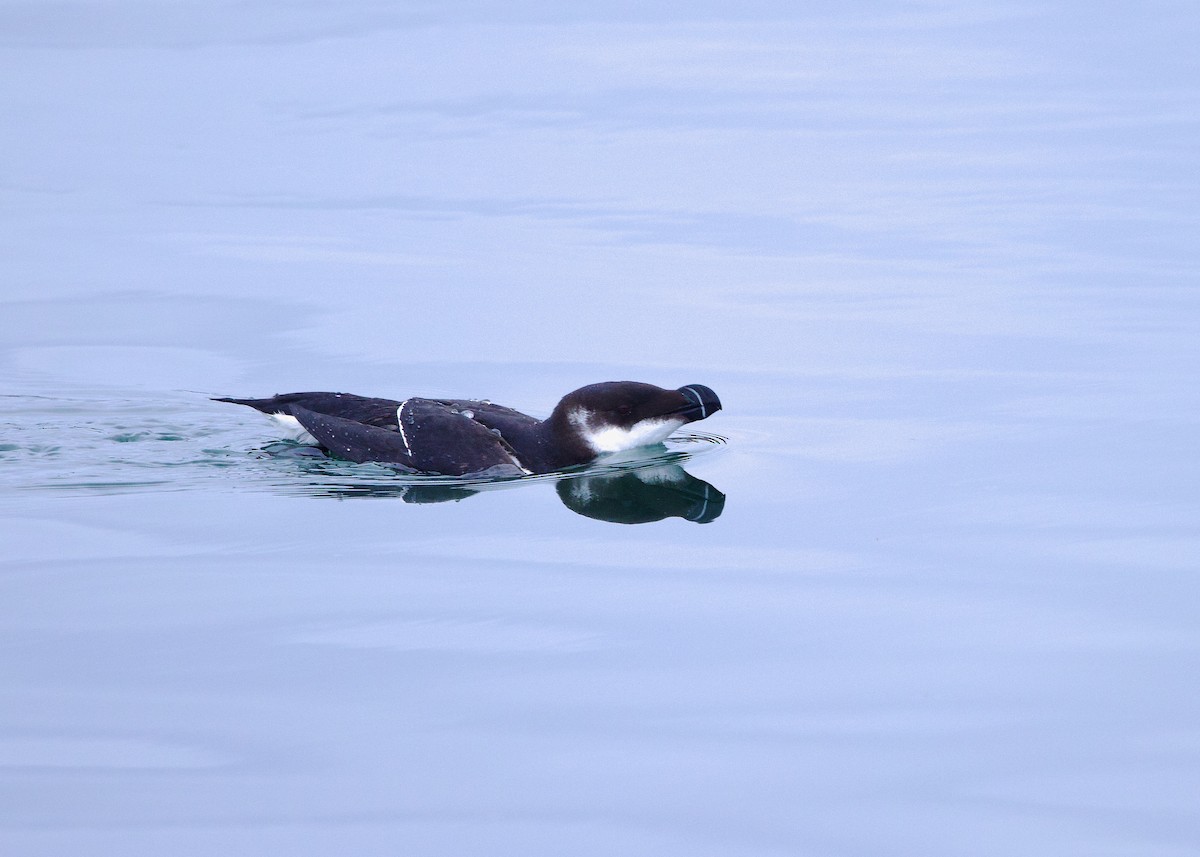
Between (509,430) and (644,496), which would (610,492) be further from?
(509,430)

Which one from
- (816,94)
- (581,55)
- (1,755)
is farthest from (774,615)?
(581,55)

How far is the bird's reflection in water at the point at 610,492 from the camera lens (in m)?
8.88

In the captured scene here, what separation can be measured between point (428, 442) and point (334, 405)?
2.85ft

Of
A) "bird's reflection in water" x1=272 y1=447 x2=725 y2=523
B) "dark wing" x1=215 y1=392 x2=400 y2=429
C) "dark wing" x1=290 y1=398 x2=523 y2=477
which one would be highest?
"dark wing" x1=215 y1=392 x2=400 y2=429

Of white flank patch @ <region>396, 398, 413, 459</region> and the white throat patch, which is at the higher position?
the white throat patch

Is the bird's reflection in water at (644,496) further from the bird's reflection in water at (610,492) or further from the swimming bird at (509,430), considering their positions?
the swimming bird at (509,430)

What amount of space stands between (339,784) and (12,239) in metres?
10.8

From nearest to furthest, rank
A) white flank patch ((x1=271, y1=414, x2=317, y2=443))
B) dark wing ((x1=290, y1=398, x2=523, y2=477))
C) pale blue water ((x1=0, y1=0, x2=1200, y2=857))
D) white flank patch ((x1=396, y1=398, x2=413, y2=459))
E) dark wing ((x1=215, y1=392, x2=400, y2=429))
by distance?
pale blue water ((x1=0, y1=0, x2=1200, y2=857)) → dark wing ((x1=290, y1=398, x2=523, y2=477)) → white flank patch ((x1=396, y1=398, x2=413, y2=459)) → dark wing ((x1=215, y1=392, x2=400, y2=429)) → white flank patch ((x1=271, y1=414, x2=317, y2=443))

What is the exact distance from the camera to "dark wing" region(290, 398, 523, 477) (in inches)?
375

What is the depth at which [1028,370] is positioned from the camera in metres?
11.2

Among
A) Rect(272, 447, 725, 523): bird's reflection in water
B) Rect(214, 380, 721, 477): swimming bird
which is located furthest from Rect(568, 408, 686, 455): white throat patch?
Rect(272, 447, 725, 523): bird's reflection in water

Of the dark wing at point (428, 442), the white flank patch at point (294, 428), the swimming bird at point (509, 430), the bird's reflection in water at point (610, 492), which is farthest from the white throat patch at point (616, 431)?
the white flank patch at point (294, 428)

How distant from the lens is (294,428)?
10.3 metres

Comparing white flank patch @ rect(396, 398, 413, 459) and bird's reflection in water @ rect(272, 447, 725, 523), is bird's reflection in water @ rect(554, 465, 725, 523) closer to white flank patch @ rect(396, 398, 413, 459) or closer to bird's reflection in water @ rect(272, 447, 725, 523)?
bird's reflection in water @ rect(272, 447, 725, 523)
